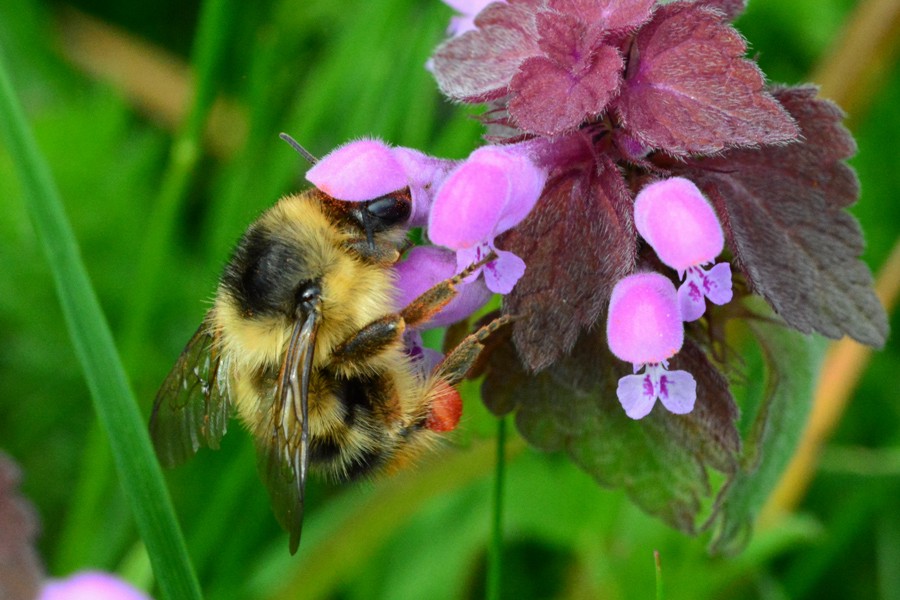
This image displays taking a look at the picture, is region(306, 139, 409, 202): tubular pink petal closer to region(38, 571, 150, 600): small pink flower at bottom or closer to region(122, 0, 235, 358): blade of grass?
region(38, 571, 150, 600): small pink flower at bottom

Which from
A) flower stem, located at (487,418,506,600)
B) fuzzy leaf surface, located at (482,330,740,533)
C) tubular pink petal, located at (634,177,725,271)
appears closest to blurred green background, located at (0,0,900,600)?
flower stem, located at (487,418,506,600)

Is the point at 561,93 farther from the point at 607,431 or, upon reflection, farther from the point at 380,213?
the point at 607,431

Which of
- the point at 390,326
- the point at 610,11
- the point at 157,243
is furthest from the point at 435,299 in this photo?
the point at 157,243

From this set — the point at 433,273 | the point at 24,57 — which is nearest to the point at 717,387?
the point at 433,273

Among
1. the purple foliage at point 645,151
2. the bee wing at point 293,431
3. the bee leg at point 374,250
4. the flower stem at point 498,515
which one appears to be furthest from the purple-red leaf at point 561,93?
the flower stem at point 498,515

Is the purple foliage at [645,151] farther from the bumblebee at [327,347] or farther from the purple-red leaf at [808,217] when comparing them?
the bumblebee at [327,347]
